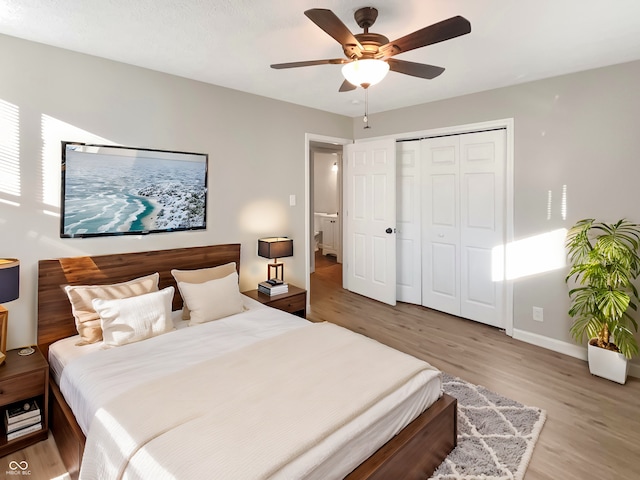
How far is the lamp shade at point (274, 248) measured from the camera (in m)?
3.57

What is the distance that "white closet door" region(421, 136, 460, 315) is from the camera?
412 cm

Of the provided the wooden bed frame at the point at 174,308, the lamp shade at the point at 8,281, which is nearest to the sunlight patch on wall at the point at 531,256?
the wooden bed frame at the point at 174,308

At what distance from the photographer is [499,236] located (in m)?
3.75

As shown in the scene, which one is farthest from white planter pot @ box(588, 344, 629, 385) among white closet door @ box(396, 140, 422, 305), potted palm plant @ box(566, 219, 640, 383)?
white closet door @ box(396, 140, 422, 305)

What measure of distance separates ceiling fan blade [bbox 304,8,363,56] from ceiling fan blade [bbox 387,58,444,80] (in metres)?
0.27

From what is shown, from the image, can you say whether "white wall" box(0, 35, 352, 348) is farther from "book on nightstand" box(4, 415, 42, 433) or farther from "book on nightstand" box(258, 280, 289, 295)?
"book on nightstand" box(4, 415, 42, 433)

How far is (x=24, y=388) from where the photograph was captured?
2.04 metres

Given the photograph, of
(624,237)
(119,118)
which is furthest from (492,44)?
(119,118)

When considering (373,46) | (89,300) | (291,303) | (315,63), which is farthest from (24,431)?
(373,46)

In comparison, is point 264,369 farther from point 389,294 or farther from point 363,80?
point 389,294

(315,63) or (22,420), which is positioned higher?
(315,63)

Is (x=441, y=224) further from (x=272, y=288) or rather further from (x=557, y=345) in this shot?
(x=272, y=288)

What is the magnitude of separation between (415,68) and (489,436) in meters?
2.27

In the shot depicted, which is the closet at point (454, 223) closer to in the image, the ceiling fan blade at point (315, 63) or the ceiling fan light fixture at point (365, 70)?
the ceiling fan light fixture at point (365, 70)
